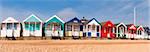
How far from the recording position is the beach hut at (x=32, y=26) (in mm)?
25328

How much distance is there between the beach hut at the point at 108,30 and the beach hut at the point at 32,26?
23.4 ft

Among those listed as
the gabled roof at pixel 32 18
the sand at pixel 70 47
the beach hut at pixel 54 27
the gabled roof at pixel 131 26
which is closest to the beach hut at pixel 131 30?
the gabled roof at pixel 131 26

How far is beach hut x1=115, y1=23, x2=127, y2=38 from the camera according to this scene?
31219 millimetres

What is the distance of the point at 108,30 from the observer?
100 feet

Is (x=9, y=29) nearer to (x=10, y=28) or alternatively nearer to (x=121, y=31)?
(x=10, y=28)

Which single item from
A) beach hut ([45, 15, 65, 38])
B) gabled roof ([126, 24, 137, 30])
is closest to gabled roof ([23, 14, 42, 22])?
beach hut ([45, 15, 65, 38])

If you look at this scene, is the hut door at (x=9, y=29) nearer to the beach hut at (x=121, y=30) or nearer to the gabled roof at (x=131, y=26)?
the beach hut at (x=121, y=30)

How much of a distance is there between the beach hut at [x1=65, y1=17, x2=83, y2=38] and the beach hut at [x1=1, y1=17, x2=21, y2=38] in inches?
178

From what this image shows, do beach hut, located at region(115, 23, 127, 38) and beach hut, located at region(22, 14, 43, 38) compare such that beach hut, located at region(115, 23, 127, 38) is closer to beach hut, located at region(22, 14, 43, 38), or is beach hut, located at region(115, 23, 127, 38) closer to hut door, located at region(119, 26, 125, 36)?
hut door, located at region(119, 26, 125, 36)

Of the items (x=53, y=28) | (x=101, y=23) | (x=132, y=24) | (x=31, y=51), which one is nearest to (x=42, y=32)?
(x=53, y=28)

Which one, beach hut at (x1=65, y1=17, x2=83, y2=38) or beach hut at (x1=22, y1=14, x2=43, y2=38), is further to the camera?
beach hut at (x1=65, y1=17, x2=83, y2=38)

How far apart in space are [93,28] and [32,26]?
652 centimetres

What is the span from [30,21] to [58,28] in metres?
2.82

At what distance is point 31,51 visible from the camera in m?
8.26
